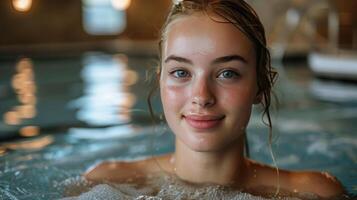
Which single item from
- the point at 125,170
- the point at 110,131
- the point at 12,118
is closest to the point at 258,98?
the point at 125,170

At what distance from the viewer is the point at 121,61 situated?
11.0 m

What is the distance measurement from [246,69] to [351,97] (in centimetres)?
446

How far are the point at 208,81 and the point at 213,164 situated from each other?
12.7 inches

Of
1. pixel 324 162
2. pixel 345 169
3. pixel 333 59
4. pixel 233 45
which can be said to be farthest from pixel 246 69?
pixel 333 59

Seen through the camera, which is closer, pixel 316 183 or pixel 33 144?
pixel 316 183

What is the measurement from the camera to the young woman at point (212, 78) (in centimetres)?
166

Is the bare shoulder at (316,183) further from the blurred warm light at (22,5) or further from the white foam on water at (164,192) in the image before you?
the blurred warm light at (22,5)

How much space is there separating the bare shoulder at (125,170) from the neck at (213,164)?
267mm

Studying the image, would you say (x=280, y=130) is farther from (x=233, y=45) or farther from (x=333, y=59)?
(x=333, y=59)

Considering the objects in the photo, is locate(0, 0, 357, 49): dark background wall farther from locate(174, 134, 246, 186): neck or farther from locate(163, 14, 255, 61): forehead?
locate(163, 14, 255, 61): forehead

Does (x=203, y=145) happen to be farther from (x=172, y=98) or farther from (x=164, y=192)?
(x=164, y=192)

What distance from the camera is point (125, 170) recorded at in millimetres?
2217

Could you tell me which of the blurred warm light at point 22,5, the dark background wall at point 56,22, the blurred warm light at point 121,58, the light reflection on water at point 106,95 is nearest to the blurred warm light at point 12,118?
the light reflection on water at point 106,95

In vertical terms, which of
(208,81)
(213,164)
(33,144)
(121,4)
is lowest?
(121,4)
